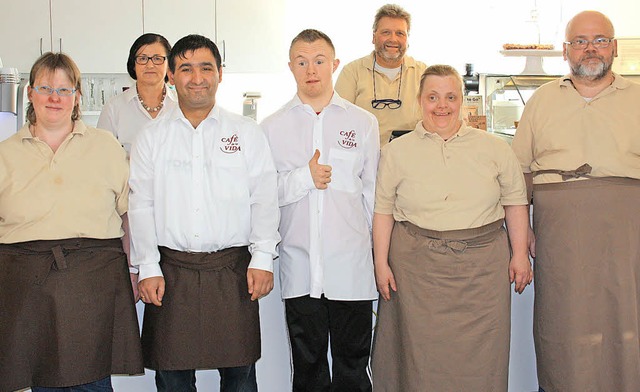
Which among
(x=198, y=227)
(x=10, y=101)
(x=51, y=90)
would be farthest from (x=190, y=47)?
(x=10, y=101)

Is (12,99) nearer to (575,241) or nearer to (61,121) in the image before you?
(61,121)

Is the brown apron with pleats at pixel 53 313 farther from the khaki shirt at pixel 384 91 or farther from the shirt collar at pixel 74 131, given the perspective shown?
the khaki shirt at pixel 384 91

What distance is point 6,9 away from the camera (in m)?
4.63

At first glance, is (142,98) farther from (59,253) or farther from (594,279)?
(594,279)

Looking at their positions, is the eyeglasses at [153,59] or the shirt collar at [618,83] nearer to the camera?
the shirt collar at [618,83]

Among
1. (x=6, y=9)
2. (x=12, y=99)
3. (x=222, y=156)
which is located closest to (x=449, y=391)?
(x=222, y=156)

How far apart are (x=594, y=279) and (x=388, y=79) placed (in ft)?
4.04

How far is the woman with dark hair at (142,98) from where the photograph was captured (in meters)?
2.71

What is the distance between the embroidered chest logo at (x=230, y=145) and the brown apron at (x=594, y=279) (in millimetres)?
1048

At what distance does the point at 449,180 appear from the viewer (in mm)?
2199

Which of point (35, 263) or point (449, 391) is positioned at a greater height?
point (35, 263)

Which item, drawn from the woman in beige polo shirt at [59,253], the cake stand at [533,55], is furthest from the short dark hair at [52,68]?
the cake stand at [533,55]

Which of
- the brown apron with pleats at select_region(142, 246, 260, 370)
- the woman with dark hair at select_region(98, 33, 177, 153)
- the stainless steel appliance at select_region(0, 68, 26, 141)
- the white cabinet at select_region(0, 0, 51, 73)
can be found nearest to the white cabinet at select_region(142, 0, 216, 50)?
the white cabinet at select_region(0, 0, 51, 73)

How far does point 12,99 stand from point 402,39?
1899mm
